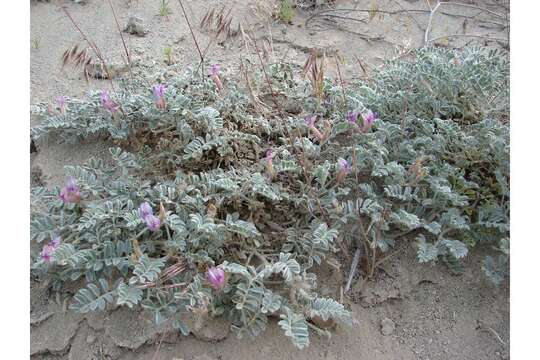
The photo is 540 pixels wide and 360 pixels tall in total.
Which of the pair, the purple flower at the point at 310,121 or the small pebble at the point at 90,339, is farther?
the purple flower at the point at 310,121

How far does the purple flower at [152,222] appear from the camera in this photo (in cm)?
188

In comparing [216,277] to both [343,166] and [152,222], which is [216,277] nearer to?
[152,222]

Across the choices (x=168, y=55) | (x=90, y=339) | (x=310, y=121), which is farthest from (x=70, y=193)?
(x=168, y=55)

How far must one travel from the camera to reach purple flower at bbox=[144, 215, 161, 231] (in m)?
1.88

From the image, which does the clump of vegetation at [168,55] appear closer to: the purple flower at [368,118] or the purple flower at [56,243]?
the purple flower at [368,118]

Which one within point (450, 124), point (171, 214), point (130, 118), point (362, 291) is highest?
point (450, 124)

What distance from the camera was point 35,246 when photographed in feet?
6.95

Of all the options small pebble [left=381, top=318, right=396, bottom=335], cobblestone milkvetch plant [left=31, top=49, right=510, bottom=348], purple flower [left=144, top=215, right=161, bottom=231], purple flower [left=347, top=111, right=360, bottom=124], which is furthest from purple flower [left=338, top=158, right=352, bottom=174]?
purple flower [left=144, top=215, right=161, bottom=231]

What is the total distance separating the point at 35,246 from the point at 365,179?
1.26m

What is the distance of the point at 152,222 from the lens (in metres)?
1.88

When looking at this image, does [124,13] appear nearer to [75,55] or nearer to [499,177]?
[75,55]

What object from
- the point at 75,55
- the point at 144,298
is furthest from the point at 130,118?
the point at 144,298

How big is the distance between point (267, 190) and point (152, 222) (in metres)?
0.43

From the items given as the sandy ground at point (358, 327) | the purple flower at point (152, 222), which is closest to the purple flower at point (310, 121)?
the sandy ground at point (358, 327)
